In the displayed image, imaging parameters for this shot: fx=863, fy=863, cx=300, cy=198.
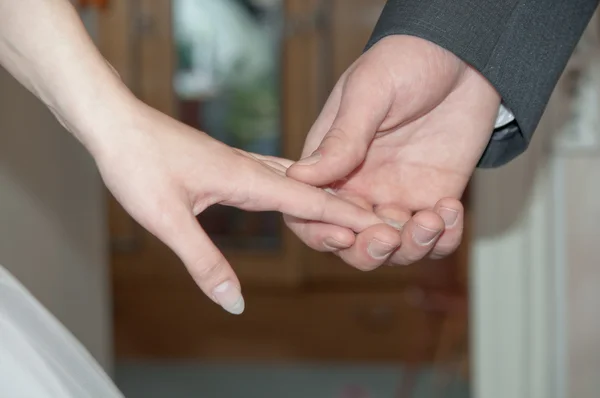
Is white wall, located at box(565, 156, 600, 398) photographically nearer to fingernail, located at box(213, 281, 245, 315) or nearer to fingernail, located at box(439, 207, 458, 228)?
fingernail, located at box(439, 207, 458, 228)

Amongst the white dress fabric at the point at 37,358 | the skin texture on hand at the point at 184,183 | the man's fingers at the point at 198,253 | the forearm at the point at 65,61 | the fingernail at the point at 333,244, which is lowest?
the white dress fabric at the point at 37,358

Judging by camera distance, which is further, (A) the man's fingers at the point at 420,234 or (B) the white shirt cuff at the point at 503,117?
(B) the white shirt cuff at the point at 503,117

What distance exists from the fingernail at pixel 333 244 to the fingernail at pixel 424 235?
73 mm

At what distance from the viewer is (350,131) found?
2.77 feet

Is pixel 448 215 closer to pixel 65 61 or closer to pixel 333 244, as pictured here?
pixel 333 244

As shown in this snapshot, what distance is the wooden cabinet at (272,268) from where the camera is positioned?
3.24 m

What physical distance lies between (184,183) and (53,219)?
1028 mm

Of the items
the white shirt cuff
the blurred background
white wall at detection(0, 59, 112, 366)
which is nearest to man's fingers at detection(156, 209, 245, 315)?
the white shirt cuff

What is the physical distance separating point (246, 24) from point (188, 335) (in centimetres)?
125

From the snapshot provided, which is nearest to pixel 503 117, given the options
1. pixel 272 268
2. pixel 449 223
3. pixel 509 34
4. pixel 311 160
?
pixel 509 34

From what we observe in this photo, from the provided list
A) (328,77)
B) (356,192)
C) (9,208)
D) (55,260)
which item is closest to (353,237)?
(356,192)

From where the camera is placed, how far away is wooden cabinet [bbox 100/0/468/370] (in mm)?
3236

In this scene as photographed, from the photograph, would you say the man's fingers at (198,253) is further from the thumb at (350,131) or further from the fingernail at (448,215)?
the fingernail at (448,215)

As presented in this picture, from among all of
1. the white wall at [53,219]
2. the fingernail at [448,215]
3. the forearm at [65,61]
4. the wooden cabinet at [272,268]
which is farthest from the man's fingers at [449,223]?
the wooden cabinet at [272,268]
